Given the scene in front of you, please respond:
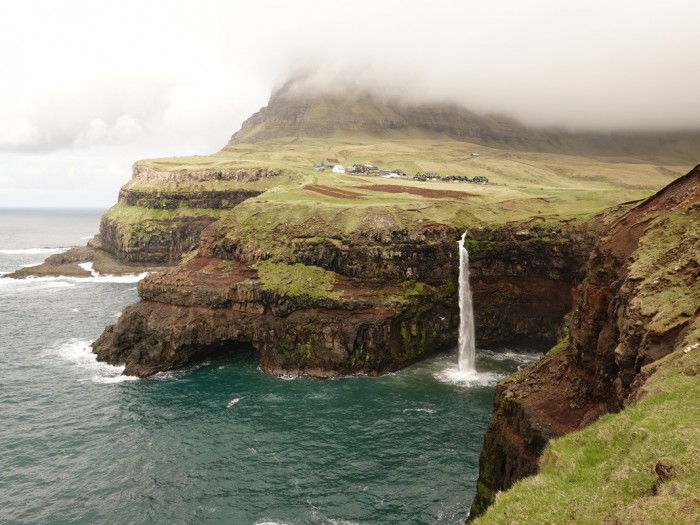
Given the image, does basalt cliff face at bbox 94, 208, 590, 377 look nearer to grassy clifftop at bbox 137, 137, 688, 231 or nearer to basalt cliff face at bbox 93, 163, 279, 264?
grassy clifftop at bbox 137, 137, 688, 231

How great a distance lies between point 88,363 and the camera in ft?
213

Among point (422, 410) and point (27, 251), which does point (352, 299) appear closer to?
point (422, 410)

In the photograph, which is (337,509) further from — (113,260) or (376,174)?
(113,260)

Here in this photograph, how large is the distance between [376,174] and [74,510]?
115187 mm

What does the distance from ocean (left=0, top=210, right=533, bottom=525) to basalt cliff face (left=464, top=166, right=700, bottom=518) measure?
882cm

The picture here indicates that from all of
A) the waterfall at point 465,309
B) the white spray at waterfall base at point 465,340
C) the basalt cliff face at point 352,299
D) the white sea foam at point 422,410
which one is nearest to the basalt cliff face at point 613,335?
the white sea foam at point 422,410

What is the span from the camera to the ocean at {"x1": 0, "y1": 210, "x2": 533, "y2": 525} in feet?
115

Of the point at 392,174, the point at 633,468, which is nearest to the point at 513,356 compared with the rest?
the point at 633,468

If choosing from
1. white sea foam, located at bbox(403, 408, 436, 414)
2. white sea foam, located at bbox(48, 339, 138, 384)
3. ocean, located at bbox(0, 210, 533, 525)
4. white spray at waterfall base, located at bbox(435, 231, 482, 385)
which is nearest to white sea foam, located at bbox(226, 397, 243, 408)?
ocean, located at bbox(0, 210, 533, 525)

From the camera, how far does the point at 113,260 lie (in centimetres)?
13850

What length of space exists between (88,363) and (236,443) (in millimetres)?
33932

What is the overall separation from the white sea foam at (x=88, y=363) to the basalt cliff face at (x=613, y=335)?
4943cm

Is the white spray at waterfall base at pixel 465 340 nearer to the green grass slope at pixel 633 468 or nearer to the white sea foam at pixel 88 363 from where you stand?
the green grass slope at pixel 633 468

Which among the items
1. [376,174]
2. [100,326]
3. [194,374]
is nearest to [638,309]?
[194,374]
